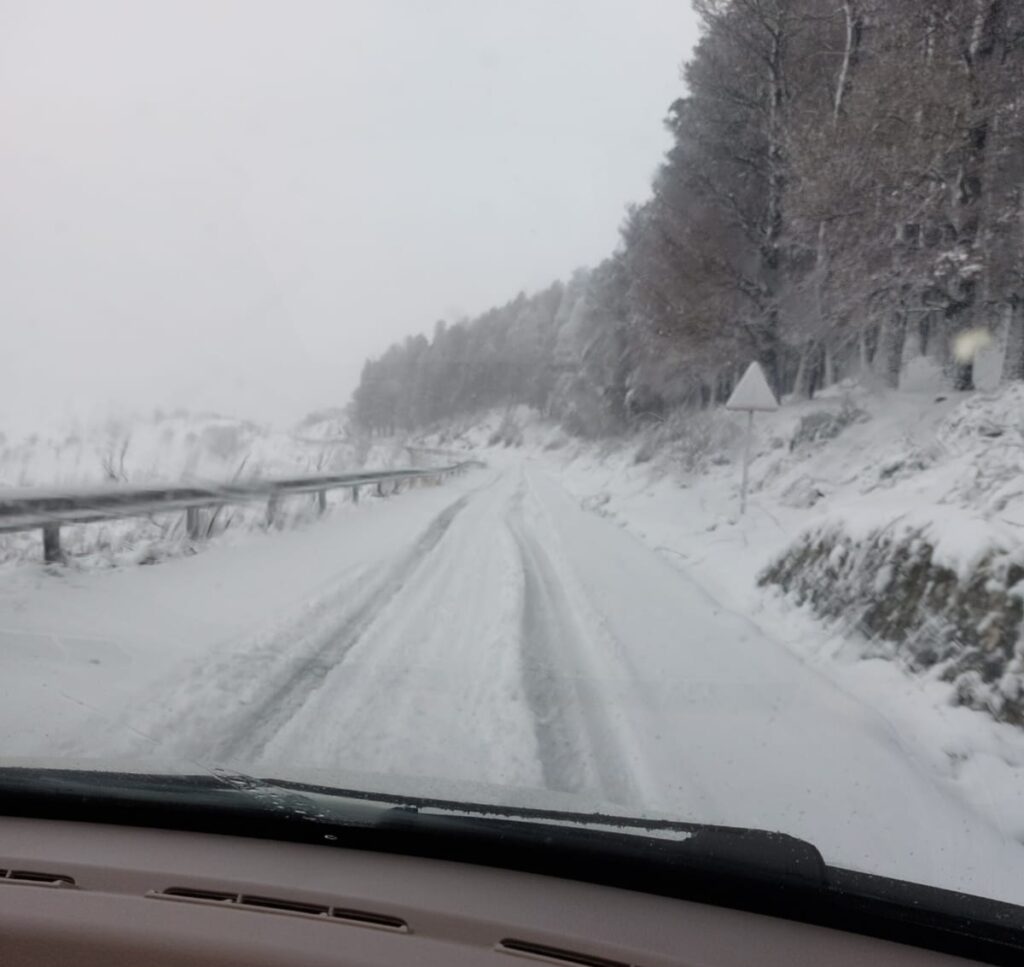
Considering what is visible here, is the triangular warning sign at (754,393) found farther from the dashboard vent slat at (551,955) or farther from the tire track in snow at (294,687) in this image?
the dashboard vent slat at (551,955)

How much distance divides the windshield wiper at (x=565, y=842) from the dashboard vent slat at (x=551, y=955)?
350 mm

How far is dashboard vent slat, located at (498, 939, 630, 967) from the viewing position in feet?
6.99

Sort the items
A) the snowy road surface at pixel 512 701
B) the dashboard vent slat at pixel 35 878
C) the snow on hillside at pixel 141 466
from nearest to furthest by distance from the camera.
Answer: the dashboard vent slat at pixel 35 878 → the snowy road surface at pixel 512 701 → the snow on hillside at pixel 141 466

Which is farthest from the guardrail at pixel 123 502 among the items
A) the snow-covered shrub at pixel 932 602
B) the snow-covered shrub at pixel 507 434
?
the snow-covered shrub at pixel 507 434

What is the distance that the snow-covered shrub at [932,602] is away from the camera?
529 centimetres

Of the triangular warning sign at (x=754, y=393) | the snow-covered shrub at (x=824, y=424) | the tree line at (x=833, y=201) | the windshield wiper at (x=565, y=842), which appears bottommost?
the windshield wiper at (x=565, y=842)

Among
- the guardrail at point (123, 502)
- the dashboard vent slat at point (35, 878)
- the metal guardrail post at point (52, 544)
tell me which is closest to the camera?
the dashboard vent slat at point (35, 878)

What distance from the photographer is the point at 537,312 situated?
2110 inches

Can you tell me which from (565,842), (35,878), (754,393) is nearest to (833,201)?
(754,393)

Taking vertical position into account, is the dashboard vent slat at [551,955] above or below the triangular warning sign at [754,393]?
below

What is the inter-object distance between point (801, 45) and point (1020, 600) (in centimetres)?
1680

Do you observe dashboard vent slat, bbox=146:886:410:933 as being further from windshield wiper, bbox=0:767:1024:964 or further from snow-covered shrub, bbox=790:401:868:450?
snow-covered shrub, bbox=790:401:868:450

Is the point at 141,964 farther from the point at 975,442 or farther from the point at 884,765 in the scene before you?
the point at 975,442

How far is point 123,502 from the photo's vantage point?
915 cm
